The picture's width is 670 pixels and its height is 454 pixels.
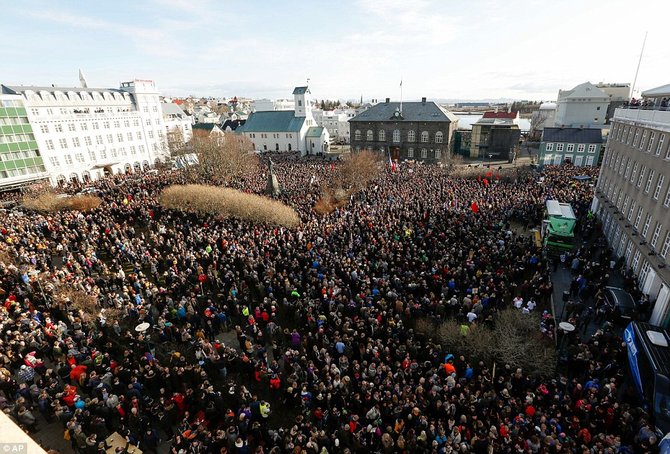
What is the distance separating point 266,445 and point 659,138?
23.8 m

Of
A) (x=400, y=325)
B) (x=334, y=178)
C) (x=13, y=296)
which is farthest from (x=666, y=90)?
(x=13, y=296)

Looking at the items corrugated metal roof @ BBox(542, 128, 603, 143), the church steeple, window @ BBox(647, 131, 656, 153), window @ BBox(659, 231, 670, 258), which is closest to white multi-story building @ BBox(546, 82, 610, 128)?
corrugated metal roof @ BBox(542, 128, 603, 143)

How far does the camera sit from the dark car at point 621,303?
14.7 meters

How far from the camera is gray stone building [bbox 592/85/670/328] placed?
53.0ft

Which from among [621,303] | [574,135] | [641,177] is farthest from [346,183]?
[574,135]

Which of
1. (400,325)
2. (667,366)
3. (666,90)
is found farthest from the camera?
(666,90)

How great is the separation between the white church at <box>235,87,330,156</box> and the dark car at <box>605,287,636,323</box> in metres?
58.2

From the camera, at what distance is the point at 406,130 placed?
58.0 m

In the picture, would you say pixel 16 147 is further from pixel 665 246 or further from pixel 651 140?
pixel 651 140

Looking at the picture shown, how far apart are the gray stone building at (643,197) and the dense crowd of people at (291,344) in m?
2.53

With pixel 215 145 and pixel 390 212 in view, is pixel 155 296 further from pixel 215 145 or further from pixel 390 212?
pixel 215 145

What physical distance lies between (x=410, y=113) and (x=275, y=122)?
28.3 m

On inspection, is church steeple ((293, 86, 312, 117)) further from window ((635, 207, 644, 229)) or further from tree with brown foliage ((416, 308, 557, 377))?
tree with brown foliage ((416, 308, 557, 377))

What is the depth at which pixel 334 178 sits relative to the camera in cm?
3856
